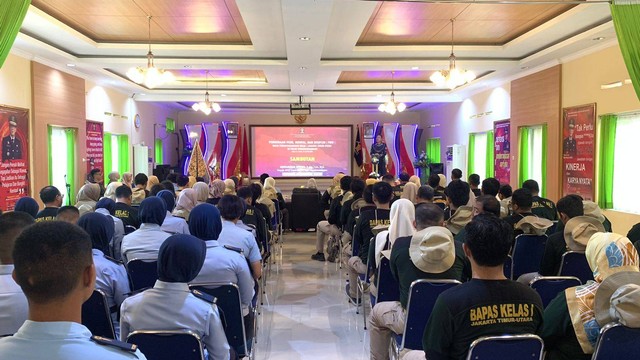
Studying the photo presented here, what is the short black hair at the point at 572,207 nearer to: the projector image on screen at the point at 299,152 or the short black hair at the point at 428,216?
the short black hair at the point at 428,216

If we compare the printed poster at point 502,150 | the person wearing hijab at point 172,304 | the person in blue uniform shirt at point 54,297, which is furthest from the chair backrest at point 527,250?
the printed poster at point 502,150

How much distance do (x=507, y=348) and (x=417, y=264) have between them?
3.20ft

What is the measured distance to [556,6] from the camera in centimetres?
607

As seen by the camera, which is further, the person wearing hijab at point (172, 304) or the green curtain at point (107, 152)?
the green curtain at point (107, 152)

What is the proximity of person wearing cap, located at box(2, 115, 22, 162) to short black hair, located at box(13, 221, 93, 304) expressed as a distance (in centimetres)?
686

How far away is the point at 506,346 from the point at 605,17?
556 cm

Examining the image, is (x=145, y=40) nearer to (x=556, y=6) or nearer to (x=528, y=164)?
(x=556, y=6)

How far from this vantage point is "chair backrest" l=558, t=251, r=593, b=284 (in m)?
3.54

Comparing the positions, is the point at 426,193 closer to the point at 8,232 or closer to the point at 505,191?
the point at 505,191

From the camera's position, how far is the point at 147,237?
12.4ft

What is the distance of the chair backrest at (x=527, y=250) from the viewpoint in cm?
439


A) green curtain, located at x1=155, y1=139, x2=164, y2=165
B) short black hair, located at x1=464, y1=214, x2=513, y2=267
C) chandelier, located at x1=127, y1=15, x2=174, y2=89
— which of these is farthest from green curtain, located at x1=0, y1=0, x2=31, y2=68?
green curtain, located at x1=155, y1=139, x2=164, y2=165

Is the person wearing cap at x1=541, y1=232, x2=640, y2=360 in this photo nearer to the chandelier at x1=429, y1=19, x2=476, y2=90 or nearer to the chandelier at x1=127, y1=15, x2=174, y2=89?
the chandelier at x1=429, y1=19, x2=476, y2=90

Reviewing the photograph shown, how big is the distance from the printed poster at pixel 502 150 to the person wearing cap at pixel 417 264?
24.5 ft
